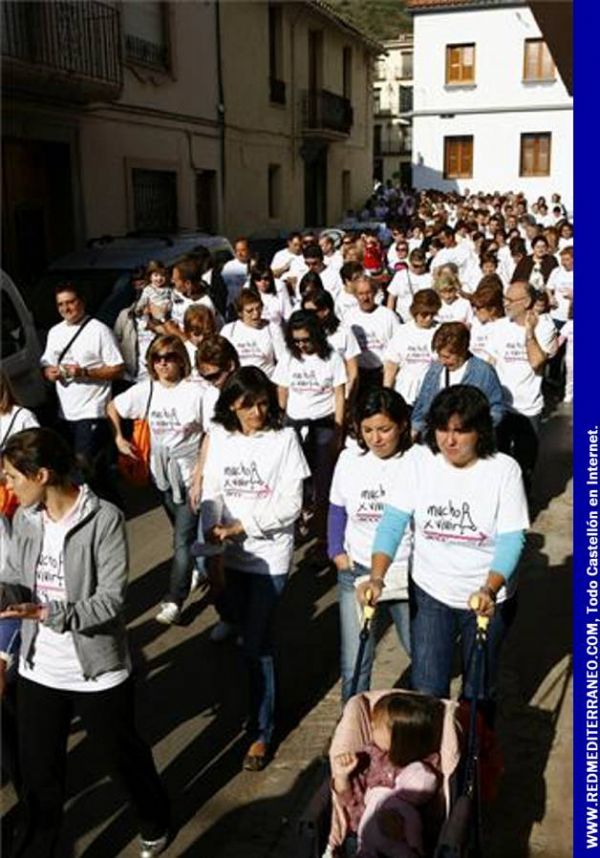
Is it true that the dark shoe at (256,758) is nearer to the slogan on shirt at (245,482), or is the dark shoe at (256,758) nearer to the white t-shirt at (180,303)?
the slogan on shirt at (245,482)

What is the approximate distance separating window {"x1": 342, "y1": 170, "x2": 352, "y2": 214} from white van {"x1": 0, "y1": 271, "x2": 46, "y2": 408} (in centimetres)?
2455

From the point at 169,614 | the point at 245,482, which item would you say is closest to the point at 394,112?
the point at 169,614

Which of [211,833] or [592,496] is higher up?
[592,496]

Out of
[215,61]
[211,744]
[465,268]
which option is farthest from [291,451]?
[215,61]

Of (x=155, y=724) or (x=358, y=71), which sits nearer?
(x=155, y=724)

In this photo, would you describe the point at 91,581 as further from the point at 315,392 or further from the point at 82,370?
the point at 82,370

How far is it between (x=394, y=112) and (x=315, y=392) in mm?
47082

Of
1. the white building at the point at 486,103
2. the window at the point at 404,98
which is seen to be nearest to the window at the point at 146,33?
the white building at the point at 486,103

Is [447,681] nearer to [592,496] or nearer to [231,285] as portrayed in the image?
[592,496]

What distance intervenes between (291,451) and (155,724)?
5.11 ft

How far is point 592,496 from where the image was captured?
92.0 inches

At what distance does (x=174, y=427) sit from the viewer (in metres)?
5.66

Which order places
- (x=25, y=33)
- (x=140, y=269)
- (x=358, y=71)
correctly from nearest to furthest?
(x=140, y=269)
(x=25, y=33)
(x=358, y=71)

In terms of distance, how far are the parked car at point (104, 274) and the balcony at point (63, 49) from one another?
2695mm
